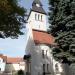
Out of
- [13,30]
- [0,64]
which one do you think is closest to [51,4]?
[13,30]

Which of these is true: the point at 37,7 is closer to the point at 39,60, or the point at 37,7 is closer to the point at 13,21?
the point at 39,60

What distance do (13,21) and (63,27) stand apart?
5992 mm

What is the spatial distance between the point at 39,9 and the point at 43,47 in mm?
14653

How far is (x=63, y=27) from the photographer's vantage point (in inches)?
931

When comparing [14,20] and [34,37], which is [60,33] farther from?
[34,37]

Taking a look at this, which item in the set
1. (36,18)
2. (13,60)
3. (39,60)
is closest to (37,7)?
(36,18)

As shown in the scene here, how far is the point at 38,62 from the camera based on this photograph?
142ft

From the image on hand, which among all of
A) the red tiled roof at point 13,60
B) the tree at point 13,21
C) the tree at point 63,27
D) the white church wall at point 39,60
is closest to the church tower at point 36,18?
the white church wall at point 39,60

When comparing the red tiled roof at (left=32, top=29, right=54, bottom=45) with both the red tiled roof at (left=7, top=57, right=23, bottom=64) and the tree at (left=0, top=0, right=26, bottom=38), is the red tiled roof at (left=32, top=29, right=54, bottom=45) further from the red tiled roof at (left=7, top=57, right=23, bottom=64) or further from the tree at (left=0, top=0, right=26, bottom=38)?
the red tiled roof at (left=7, top=57, right=23, bottom=64)

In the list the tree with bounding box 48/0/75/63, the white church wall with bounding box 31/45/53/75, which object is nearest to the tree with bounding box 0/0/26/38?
the tree with bounding box 48/0/75/63

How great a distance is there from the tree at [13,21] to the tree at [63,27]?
12.1 ft

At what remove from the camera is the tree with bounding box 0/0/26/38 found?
23.1 m

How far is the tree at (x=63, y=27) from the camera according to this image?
2223 centimetres

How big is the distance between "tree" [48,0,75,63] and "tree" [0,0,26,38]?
146 inches
